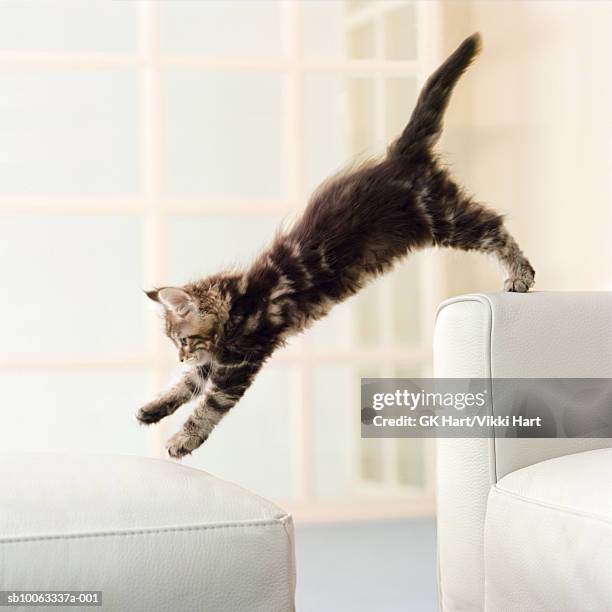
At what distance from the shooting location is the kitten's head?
160 centimetres

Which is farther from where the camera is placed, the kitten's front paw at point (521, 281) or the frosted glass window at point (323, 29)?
the frosted glass window at point (323, 29)

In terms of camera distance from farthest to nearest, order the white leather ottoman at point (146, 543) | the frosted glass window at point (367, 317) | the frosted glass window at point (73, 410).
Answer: the frosted glass window at point (367, 317), the frosted glass window at point (73, 410), the white leather ottoman at point (146, 543)

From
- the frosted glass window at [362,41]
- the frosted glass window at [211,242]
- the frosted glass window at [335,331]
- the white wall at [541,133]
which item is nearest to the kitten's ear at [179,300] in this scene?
the frosted glass window at [211,242]

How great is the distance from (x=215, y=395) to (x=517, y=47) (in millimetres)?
1840

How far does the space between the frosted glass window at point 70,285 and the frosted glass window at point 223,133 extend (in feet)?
0.76

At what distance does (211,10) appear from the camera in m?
2.73

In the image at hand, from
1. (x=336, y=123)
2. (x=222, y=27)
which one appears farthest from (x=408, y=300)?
(x=222, y=27)

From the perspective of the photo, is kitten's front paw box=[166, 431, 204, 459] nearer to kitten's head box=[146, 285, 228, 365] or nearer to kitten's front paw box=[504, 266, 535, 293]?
kitten's head box=[146, 285, 228, 365]

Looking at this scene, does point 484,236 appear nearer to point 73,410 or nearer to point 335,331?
point 335,331

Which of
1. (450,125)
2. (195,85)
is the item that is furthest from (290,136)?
(450,125)

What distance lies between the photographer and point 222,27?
2.74 metres

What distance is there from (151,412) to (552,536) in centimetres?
75

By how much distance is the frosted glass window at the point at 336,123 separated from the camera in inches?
109

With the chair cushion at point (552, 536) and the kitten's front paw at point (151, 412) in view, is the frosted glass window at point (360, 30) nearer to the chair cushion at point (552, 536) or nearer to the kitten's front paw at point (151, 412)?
the kitten's front paw at point (151, 412)
